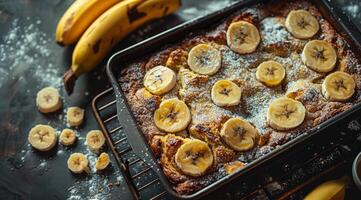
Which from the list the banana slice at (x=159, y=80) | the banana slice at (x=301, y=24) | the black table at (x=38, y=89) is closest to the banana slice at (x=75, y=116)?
the black table at (x=38, y=89)

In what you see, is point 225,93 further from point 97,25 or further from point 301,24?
point 97,25

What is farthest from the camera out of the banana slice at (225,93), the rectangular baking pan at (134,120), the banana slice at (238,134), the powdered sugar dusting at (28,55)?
the powdered sugar dusting at (28,55)

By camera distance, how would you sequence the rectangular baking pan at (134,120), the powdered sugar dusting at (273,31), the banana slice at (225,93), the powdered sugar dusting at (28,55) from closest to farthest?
the rectangular baking pan at (134,120) < the banana slice at (225,93) < the powdered sugar dusting at (273,31) < the powdered sugar dusting at (28,55)

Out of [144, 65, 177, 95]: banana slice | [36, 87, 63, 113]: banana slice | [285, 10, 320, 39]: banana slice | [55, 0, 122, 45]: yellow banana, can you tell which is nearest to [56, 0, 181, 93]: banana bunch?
[55, 0, 122, 45]: yellow banana

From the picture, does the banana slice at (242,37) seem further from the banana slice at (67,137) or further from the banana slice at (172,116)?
the banana slice at (67,137)

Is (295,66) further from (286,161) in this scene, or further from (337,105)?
(286,161)

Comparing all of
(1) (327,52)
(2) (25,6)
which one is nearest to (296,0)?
(1) (327,52)

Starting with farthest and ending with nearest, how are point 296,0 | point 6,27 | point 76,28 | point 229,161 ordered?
point 6,27 < point 76,28 < point 296,0 < point 229,161
